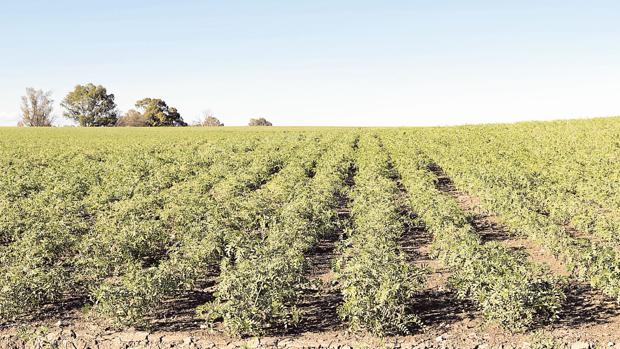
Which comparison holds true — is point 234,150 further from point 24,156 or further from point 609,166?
point 609,166

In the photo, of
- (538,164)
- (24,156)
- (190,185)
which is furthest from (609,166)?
(24,156)

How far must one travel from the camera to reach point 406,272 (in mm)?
9188

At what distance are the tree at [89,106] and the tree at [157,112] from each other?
749 centimetres

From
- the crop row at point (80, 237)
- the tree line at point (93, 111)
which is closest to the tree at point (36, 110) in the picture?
the tree line at point (93, 111)

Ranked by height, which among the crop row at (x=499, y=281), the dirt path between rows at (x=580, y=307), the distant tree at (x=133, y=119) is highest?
the distant tree at (x=133, y=119)

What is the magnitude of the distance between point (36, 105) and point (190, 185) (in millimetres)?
109243

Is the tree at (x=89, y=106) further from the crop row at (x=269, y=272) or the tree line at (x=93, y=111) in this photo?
the crop row at (x=269, y=272)

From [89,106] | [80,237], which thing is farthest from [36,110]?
[80,237]

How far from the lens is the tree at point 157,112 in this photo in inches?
4432

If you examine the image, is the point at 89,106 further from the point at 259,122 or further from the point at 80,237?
the point at 80,237

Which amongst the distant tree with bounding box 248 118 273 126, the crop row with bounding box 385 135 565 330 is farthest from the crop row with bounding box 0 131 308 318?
the distant tree with bounding box 248 118 273 126

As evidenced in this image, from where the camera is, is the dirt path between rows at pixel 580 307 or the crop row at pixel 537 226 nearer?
the dirt path between rows at pixel 580 307

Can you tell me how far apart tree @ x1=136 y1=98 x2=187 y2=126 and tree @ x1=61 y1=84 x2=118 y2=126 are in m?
7.49

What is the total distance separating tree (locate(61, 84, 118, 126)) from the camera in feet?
369
